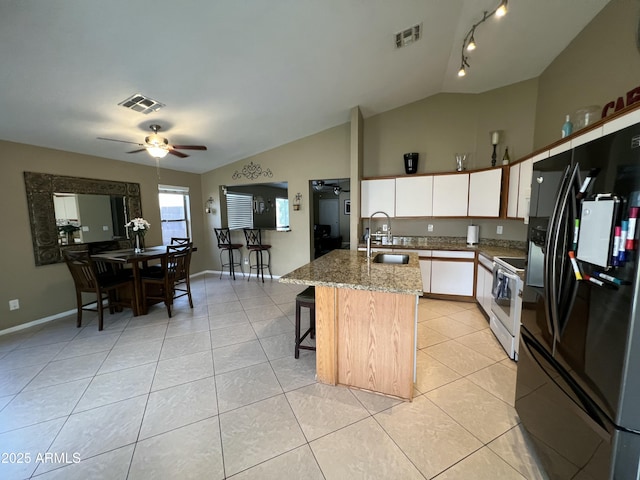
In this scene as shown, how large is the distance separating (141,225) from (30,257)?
1.29 metres

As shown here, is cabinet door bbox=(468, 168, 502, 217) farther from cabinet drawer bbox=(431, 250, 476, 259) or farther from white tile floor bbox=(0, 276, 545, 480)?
white tile floor bbox=(0, 276, 545, 480)

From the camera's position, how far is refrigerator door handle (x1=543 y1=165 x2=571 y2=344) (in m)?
1.19

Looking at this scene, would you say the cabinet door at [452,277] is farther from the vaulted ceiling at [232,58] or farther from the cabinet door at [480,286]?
the vaulted ceiling at [232,58]

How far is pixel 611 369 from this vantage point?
0.92 m

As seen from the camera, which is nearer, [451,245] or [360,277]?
[360,277]

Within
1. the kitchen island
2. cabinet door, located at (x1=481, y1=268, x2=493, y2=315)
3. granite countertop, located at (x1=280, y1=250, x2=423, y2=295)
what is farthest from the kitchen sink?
cabinet door, located at (x1=481, y1=268, x2=493, y2=315)

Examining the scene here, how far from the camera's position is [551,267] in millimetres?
1216

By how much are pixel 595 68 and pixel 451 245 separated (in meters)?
2.43

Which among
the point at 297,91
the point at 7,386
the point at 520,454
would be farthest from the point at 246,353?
the point at 297,91

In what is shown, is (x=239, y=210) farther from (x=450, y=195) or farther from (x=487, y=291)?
(x=487, y=291)

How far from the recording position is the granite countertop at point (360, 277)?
1664mm

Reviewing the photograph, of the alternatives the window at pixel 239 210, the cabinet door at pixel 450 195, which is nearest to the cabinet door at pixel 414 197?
the cabinet door at pixel 450 195

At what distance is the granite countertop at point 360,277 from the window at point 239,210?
13.7 feet

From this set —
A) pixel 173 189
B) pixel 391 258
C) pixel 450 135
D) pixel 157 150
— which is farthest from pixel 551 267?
pixel 173 189
